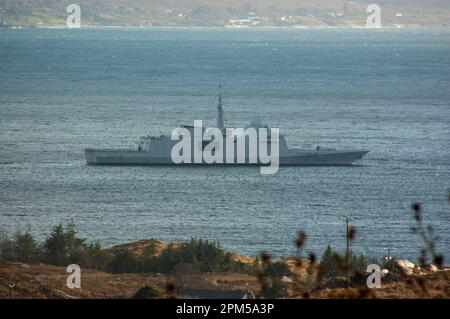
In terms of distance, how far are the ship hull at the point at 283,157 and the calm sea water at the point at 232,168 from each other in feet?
2.06

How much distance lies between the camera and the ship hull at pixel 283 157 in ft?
178

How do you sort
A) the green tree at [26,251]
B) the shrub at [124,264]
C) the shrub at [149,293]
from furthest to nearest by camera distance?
1. the green tree at [26,251]
2. the shrub at [124,264]
3. the shrub at [149,293]

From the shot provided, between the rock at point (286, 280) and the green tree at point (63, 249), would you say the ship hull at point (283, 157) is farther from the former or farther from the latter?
the rock at point (286, 280)

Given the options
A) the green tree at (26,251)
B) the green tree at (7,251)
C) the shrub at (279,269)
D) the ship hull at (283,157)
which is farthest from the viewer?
the ship hull at (283,157)

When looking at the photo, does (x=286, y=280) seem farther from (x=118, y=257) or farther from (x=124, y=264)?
(x=118, y=257)

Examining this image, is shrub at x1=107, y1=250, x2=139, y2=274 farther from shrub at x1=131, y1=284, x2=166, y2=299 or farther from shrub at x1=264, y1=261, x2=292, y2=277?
shrub at x1=131, y1=284, x2=166, y2=299

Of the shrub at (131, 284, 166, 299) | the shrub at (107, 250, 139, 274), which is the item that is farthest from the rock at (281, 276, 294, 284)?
the shrub at (131, 284, 166, 299)

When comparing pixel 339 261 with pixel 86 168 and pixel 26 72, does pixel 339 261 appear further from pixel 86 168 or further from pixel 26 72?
pixel 26 72

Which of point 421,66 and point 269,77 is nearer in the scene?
point 269,77

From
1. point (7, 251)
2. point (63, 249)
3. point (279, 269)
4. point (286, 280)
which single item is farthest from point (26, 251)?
point (286, 280)

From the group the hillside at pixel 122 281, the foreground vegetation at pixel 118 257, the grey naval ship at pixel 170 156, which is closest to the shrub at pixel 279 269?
the hillside at pixel 122 281

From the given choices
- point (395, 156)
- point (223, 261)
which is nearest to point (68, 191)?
point (395, 156)

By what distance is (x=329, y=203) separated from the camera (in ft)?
141

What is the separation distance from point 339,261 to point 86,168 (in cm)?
4628
